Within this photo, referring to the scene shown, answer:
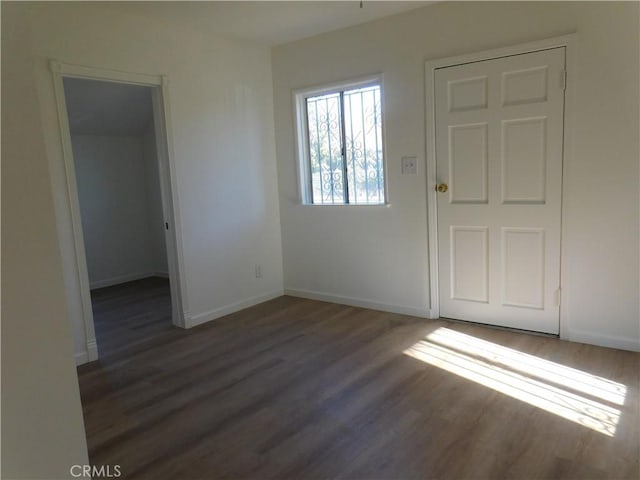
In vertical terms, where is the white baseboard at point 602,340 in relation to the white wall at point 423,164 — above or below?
below

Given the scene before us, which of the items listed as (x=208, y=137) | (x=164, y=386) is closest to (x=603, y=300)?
(x=164, y=386)

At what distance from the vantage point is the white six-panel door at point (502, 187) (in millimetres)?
3074

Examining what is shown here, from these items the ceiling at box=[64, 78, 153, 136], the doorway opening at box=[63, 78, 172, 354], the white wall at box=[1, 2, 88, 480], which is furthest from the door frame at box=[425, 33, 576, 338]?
→ the white wall at box=[1, 2, 88, 480]

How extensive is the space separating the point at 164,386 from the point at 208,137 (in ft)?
6.85

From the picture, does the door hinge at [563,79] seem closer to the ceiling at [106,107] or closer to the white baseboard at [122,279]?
the ceiling at [106,107]

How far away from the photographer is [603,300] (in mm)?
3008

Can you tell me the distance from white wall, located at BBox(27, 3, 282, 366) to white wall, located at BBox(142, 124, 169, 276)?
190 centimetres

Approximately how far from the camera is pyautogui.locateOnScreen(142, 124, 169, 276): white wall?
5.67m

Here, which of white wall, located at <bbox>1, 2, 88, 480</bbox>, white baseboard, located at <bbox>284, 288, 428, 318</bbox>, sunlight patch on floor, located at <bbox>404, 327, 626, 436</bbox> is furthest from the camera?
white baseboard, located at <bbox>284, 288, 428, 318</bbox>

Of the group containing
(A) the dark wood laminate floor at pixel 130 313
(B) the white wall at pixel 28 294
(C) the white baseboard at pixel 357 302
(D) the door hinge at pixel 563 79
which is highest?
(D) the door hinge at pixel 563 79

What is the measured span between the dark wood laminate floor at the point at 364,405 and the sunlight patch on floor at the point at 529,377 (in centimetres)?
1

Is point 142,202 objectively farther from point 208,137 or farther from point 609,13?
point 609,13

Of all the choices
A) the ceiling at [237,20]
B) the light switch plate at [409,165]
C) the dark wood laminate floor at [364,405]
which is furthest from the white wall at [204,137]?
the light switch plate at [409,165]

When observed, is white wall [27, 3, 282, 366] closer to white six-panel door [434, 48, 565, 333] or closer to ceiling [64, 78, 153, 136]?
ceiling [64, 78, 153, 136]
